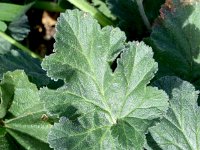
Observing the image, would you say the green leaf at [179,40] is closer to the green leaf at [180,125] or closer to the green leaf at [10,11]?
the green leaf at [180,125]

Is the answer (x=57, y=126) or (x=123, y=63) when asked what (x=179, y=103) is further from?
(x=57, y=126)

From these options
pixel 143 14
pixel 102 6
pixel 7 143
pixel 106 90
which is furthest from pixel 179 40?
pixel 7 143

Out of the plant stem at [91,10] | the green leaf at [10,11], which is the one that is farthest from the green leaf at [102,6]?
the green leaf at [10,11]

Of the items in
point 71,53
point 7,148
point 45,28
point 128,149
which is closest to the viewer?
point 128,149

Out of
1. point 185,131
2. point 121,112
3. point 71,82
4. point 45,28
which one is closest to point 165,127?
point 185,131

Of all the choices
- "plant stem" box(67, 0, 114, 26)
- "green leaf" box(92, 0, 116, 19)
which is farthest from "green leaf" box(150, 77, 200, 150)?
"green leaf" box(92, 0, 116, 19)

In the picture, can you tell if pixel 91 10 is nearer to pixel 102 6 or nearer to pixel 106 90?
pixel 102 6
